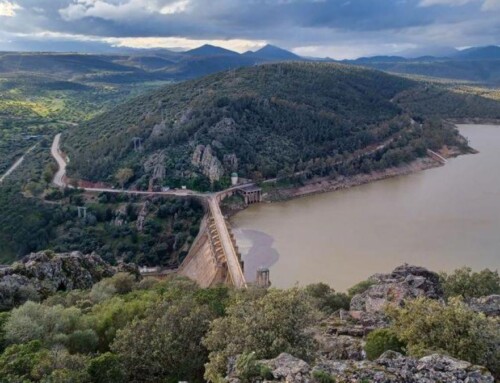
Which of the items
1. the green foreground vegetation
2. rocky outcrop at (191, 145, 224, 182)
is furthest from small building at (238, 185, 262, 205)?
the green foreground vegetation

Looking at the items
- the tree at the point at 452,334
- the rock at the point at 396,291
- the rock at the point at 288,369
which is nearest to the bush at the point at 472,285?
the rock at the point at 396,291

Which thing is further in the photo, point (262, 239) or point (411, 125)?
point (411, 125)

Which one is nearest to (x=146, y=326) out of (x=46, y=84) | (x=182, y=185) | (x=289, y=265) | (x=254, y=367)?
(x=254, y=367)

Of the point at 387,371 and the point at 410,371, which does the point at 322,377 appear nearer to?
the point at 387,371

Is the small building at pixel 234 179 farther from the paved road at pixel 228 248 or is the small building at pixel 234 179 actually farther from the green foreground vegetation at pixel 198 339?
the green foreground vegetation at pixel 198 339

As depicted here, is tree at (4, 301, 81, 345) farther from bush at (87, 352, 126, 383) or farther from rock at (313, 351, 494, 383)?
rock at (313, 351, 494, 383)

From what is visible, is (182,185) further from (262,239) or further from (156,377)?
(156,377)

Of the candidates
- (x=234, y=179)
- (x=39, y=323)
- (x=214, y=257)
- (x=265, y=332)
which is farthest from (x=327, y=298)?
(x=234, y=179)
